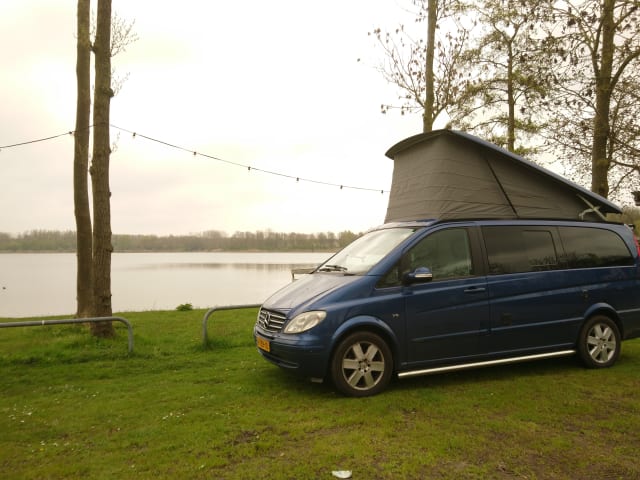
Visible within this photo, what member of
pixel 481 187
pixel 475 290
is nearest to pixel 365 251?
pixel 475 290

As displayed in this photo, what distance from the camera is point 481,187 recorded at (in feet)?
20.8

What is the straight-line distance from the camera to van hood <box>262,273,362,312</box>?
5.28 metres

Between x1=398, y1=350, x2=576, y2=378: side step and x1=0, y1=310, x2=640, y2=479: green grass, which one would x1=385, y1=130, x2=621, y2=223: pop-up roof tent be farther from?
x1=0, y1=310, x2=640, y2=479: green grass

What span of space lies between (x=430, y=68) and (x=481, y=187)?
6133mm

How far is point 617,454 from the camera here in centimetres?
368

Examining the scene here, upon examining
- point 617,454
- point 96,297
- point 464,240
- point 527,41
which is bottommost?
point 617,454

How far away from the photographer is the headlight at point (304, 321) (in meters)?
5.00

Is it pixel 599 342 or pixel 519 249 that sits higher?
pixel 519 249

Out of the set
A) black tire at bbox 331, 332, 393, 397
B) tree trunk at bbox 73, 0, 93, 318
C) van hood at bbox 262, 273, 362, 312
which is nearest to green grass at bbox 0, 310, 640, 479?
black tire at bbox 331, 332, 393, 397

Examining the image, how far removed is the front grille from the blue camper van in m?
0.02

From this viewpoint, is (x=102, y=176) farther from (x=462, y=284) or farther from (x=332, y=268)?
(x=462, y=284)

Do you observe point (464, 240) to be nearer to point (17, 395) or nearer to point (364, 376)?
point (364, 376)

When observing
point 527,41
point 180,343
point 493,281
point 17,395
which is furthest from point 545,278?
point 527,41

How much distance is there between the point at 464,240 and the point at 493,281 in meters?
0.58
